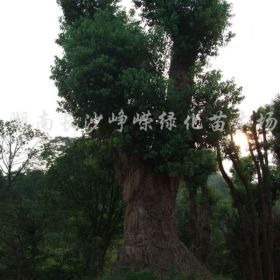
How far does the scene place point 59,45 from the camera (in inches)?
560

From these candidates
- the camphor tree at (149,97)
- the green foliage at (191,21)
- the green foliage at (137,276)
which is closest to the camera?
the green foliage at (137,276)

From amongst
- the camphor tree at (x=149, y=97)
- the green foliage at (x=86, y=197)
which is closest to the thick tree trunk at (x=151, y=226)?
the camphor tree at (x=149, y=97)

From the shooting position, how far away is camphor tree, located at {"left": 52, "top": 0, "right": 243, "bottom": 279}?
1195 cm

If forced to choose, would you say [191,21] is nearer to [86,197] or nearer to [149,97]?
[149,97]

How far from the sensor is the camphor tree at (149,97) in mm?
11953

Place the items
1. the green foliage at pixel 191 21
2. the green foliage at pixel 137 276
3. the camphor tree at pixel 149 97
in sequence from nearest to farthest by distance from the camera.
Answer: the green foliage at pixel 137 276, the camphor tree at pixel 149 97, the green foliage at pixel 191 21

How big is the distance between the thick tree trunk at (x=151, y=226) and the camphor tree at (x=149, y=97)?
0.03 meters

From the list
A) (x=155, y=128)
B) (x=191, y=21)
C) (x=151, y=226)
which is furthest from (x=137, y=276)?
(x=191, y=21)

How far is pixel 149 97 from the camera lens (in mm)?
11992

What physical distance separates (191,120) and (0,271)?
8.88 m

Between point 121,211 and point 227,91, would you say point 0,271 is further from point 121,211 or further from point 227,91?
point 227,91

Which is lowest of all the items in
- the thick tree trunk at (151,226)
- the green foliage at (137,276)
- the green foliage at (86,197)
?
the green foliage at (137,276)

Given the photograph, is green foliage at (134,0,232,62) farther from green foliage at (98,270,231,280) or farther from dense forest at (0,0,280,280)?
green foliage at (98,270,231,280)

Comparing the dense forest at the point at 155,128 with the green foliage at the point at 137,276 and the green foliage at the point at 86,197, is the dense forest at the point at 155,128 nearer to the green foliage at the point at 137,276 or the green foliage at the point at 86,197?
the green foliage at the point at 137,276
